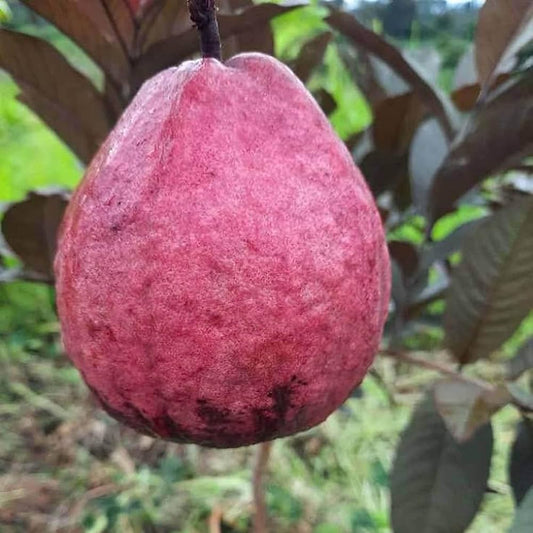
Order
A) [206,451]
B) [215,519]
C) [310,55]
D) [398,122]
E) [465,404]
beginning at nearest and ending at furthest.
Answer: [465,404], [310,55], [398,122], [215,519], [206,451]

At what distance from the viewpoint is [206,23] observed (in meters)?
0.47

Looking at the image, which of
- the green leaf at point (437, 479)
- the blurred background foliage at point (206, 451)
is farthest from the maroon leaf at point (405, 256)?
the green leaf at point (437, 479)

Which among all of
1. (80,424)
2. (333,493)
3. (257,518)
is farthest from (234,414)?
(80,424)

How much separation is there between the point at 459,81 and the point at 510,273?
1.45 feet

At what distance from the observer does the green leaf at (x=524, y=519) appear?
527mm

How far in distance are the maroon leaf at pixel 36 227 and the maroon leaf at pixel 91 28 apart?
0.18 meters

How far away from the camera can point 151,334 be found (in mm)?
458

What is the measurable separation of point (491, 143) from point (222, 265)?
402 millimetres

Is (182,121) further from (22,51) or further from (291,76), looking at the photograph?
(22,51)

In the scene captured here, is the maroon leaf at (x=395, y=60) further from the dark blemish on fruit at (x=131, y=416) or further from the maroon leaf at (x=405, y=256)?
the dark blemish on fruit at (x=131, y=416)

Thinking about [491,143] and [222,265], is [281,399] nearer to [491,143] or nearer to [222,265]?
[222,265]

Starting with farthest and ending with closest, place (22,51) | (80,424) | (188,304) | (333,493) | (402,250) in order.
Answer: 1. (80,424)
2. (333,493)
3. (402,250)
4. (22,51)
5. (188,304)

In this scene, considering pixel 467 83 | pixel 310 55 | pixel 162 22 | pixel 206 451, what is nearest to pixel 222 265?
pixel 162 22

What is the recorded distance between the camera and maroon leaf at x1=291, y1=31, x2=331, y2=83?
0.86 metres
